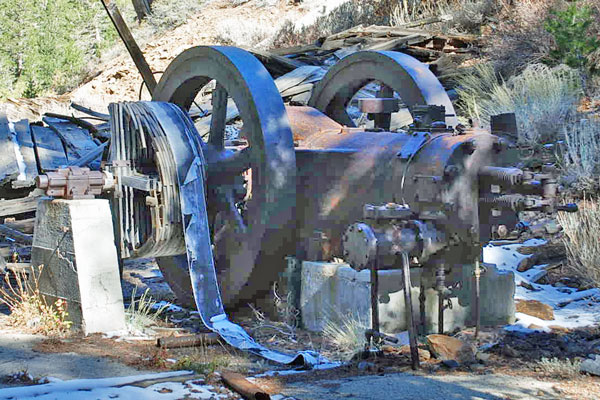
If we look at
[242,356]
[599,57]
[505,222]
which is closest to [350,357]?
[242,356]

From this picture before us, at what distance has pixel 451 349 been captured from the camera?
542 cm

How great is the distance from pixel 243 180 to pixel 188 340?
1669mm

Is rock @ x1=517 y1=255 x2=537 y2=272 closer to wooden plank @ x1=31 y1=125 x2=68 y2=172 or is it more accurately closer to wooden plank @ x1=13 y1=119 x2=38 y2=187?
wooden plank @ x1=13 y1=119 x2=38 y2=187

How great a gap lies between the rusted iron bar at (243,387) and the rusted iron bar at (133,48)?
15.1ft

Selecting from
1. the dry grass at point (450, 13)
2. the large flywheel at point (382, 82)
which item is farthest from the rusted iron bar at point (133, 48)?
the dry grass at point (450, 13)

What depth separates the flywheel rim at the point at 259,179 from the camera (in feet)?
21.1

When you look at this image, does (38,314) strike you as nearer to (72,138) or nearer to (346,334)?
(346,334)

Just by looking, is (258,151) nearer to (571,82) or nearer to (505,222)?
(505,222)

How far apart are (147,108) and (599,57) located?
7090mm

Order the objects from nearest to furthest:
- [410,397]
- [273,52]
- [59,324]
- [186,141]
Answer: [410,397], [59,324], [186,141], [273,52]

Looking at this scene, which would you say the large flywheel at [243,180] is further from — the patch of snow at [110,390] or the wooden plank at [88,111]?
the wooden plank at [88,111]

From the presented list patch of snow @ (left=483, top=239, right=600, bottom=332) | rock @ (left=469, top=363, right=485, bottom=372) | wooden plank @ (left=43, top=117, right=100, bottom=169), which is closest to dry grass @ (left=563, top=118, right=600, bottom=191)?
patch of snow @ (left=483, top=239, right=600, bottom=332)

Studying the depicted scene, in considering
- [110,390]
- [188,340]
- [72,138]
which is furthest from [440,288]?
[72,138]

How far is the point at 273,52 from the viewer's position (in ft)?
50.9
